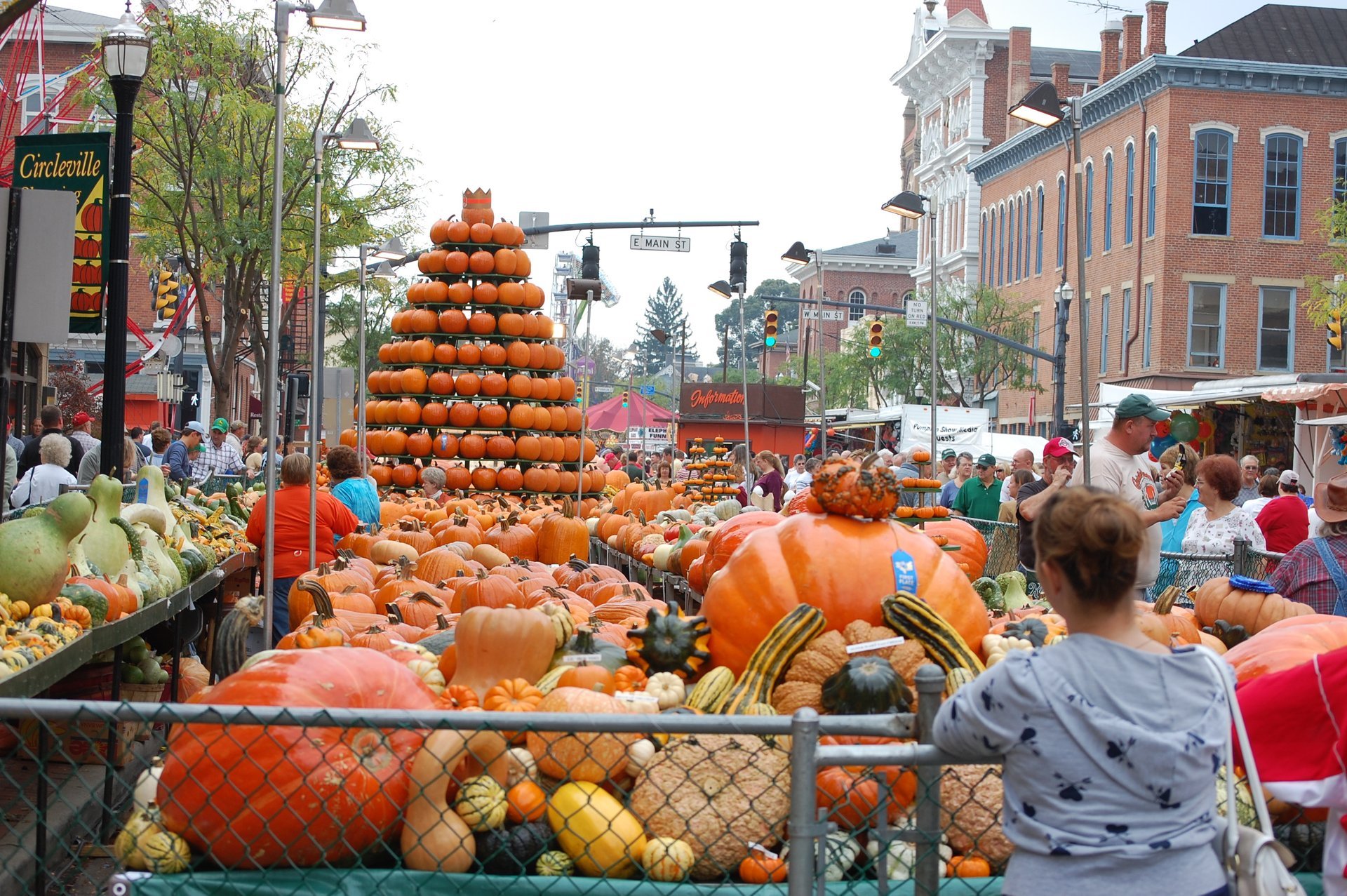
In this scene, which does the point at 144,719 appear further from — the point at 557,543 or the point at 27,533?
the point at 557,543

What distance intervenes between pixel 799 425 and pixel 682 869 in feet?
134

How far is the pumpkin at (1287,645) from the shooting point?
4.65 meters

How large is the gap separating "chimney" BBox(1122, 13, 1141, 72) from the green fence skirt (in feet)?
154

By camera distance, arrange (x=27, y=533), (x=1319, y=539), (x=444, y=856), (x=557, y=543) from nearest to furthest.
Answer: (x=444, y=856) < (x=27, y=533) < (x=1319, y=539) < (x=557, y=543)

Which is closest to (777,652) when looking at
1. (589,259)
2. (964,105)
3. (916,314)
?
(589,259)

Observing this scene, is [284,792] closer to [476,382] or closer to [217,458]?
[476,382]

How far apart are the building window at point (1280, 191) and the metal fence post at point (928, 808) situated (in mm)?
42230

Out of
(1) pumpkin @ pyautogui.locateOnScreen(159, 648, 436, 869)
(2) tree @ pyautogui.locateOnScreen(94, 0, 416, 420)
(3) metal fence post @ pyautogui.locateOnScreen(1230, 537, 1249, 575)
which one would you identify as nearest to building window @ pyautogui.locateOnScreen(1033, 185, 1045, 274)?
(2) tree @ pyautogui.locateOnScreen(94, 0, 416, 420)

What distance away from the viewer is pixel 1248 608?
6500 mm

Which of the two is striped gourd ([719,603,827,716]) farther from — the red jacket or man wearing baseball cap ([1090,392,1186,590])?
the red jacket

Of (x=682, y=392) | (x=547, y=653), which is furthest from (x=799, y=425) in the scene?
(x=547, y=653)

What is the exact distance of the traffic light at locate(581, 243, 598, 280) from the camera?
1011 inches

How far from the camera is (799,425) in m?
44.4

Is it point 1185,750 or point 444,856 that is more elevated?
point 1185,750
